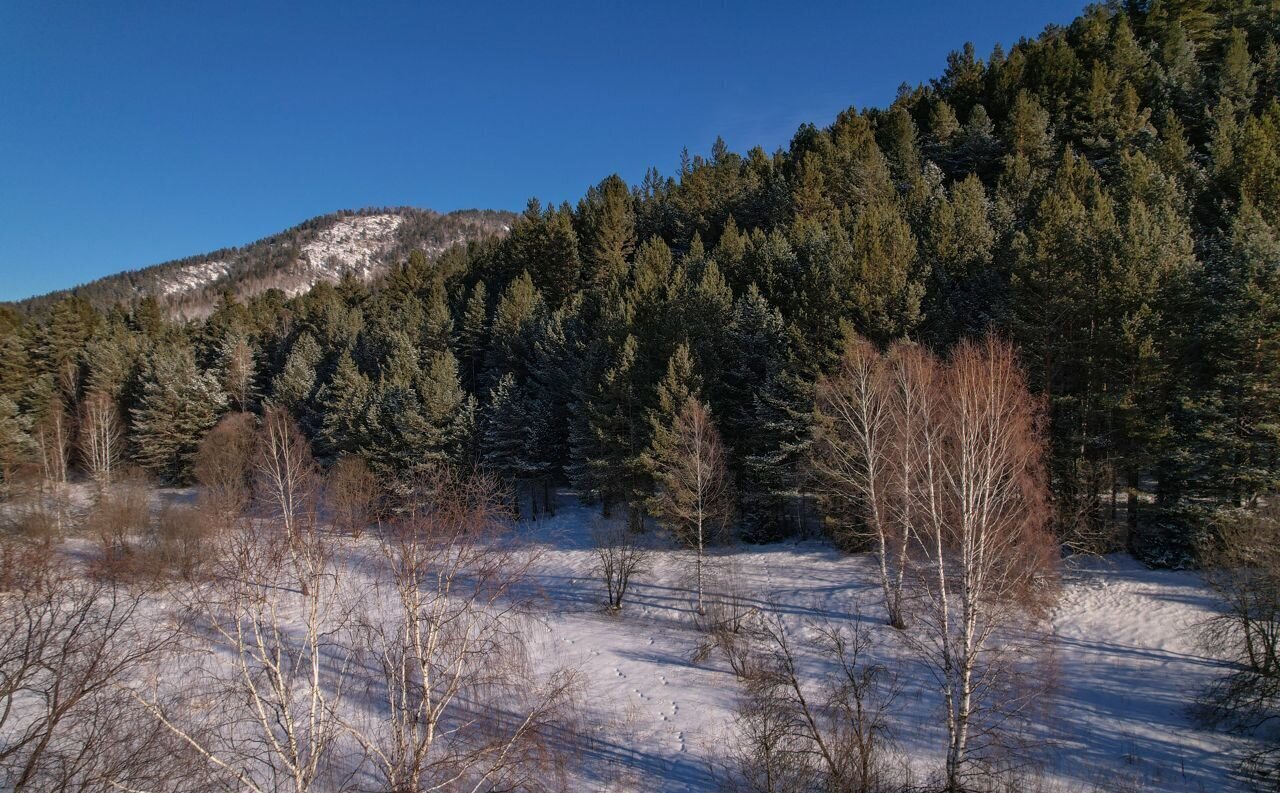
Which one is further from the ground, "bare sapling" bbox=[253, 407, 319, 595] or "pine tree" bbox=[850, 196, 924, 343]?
"pine tree" bbox=[850, 196, 924, 343]

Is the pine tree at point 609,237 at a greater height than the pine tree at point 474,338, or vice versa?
the pine tree at point 609,237

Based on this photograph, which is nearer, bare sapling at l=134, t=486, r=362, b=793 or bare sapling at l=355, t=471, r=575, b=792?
bare sapling at l=134, t=486, r=362, b=793

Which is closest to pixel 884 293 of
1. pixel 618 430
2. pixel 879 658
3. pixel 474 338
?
pixel 618 430

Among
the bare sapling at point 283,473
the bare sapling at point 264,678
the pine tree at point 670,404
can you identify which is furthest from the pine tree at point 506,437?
the bare sapling at point 264,678

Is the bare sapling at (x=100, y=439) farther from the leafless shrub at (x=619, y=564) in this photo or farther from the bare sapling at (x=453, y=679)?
the bare sapling at (x=453, y=679)

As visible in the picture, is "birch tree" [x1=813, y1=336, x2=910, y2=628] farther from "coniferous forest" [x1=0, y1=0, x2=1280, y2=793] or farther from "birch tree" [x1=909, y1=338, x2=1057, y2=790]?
"birch tree" [x1=909, y1=338, x2=1057, y2=790]

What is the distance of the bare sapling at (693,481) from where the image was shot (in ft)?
71.7

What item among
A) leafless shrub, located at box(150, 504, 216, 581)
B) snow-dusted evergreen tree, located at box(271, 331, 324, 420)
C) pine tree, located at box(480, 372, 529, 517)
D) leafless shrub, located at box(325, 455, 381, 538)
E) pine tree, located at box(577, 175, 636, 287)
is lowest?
leafless shrub, located at box(150, 504, 216, 581)

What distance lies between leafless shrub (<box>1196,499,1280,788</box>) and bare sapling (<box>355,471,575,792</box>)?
13.4 m

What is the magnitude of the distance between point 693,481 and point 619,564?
4473 millimetres

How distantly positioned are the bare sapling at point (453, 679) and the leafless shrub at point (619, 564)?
3672 mm

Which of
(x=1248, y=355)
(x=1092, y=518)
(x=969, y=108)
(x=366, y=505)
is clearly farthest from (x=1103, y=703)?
(x=969, y=108)

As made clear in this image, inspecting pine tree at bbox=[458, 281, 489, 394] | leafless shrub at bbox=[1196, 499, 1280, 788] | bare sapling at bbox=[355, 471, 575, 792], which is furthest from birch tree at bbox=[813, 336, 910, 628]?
pine tree at bbox=[458, 281, 489, 394]

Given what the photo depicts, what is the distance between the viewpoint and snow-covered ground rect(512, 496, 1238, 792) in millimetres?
11898
